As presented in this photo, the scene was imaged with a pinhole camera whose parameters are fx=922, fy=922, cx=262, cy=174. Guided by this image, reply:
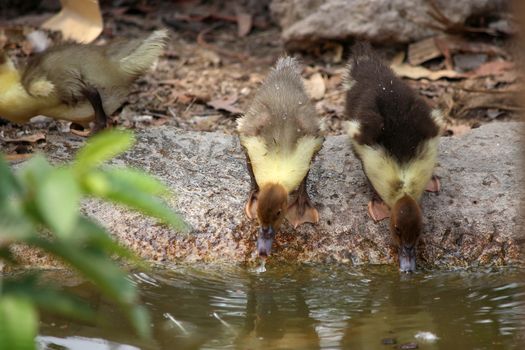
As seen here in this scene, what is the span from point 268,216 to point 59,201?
3.61 m

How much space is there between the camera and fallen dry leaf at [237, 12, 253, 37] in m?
9.98

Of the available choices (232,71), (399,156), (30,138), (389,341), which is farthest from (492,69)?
(389,341)

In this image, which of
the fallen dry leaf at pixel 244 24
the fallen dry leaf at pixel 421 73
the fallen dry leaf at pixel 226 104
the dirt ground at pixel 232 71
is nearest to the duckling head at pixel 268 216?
the dirt ground at pixel 232 71

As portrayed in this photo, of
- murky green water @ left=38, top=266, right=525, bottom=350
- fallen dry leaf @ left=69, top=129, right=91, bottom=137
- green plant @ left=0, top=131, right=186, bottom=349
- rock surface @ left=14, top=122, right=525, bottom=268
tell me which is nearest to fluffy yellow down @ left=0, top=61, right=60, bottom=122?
fallen dry leaf @ left=69, top=129, right=91, bottom=137

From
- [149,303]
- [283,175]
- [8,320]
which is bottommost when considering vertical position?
[149,303]

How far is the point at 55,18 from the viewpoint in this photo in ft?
30.1

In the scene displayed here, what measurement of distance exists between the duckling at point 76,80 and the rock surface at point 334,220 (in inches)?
31.8

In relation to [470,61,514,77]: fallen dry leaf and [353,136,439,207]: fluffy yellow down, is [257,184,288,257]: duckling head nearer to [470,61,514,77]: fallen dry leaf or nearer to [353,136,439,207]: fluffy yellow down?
[353,136,439,207]: fluffy yellow down

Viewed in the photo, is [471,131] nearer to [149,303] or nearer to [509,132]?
[509,132]

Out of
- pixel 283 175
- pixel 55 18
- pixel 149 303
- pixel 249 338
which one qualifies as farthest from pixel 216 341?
pixel 55 18

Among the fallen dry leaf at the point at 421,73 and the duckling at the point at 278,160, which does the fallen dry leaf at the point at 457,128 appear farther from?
the duckling at the point at 278,160

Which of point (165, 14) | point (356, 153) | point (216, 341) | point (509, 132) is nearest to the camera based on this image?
point (216, 341)

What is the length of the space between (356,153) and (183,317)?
5.80 feet

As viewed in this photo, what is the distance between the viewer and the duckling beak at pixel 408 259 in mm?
5234
